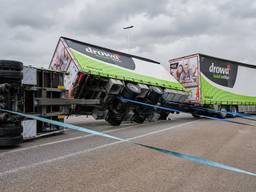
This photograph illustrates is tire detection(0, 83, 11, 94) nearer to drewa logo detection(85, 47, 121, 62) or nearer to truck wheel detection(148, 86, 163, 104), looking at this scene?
drewa logo detection(85, 47, 121, 62)

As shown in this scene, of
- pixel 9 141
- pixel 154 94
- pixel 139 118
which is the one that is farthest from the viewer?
pixel 154 94

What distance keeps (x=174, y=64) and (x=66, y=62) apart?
10.3 m

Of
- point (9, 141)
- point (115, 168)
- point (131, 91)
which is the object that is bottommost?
point (115, 168)

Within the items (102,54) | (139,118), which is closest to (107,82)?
(102,54)

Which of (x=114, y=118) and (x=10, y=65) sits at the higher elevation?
(x=10, y=65)

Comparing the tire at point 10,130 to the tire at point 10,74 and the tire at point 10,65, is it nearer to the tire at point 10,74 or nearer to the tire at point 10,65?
the tire at point 10,74

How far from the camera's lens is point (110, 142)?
723 cm

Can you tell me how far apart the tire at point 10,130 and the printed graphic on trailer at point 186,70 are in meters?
13.4

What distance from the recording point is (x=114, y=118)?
1205 cm

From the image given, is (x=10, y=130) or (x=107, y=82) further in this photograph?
(x=107, y=82)

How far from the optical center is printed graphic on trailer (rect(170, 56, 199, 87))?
17.5 meters

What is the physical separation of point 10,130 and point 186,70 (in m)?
14.3

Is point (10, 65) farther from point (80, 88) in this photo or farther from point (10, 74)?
point (80, 88)

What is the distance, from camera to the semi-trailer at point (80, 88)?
6.34 m
